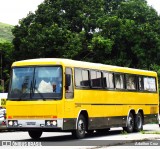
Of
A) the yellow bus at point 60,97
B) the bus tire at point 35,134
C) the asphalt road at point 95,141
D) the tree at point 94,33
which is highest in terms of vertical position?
the tree at point 94,33

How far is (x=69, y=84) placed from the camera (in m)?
20.8

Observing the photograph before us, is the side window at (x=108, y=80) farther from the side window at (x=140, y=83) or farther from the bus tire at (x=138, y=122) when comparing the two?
the side window at (x=140, y=83)

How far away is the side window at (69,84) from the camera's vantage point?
815 inches

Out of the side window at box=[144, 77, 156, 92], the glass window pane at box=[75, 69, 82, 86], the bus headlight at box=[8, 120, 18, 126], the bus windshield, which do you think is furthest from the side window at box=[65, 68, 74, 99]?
the side window at box=[144, 77, 156, 92]

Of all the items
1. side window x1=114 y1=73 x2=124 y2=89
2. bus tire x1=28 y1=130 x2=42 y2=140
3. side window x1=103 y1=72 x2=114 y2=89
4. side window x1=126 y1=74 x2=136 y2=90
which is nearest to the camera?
bus tire x1=28 y1=130 x2=42 y2=140

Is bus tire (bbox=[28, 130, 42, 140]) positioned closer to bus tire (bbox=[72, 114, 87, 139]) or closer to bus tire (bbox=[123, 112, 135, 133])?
bus tire (bbox=[72, 114, 87, 139])

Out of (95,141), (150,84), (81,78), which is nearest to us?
(95,141)

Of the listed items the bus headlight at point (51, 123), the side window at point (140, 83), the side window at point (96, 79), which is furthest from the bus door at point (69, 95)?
the side window at point (140, 83)

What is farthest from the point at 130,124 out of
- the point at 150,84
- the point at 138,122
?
the point at 150,84

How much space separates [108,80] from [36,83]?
4944 mm

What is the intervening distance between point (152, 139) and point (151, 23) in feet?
127

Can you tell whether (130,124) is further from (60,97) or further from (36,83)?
(36,83)

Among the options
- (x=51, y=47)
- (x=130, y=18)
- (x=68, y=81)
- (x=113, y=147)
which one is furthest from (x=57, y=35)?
(x=113, y=147)

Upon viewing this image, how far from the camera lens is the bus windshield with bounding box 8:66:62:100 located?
20.5m
